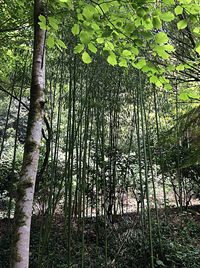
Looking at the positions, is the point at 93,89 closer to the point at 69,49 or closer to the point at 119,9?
the point at 69,49

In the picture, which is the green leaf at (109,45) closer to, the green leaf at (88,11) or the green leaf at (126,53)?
the green leaf at (126,53)

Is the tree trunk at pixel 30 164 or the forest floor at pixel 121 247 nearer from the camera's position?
the tree trunk at pixel 30 164

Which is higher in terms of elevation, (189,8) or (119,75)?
(119,75)

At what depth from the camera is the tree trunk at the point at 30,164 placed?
109 cm

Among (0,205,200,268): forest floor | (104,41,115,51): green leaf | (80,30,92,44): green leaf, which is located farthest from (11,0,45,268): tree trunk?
(0,205,200,268): forest floor

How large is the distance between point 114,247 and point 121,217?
1.04 meters

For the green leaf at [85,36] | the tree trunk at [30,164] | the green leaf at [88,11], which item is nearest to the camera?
the tree trunk at [30,164]

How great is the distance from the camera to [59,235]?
4.14 metres

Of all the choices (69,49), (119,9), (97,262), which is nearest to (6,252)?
(97,262)

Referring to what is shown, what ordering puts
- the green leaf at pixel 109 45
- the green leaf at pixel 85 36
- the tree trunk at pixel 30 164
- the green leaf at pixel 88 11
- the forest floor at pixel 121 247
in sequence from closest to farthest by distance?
the tree trunk at pixel 30 164 < the green leaf at pixel 88 11 < the green leaf at pixel 85 36 < the green leaf at pixel 109 45 < the forest floor at pixel 121 247

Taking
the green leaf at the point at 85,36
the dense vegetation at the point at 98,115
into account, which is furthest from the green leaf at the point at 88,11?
the green leaf at the point at 85,36

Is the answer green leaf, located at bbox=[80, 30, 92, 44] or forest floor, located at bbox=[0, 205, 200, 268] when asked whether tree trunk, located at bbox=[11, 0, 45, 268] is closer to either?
green leaf, located at bbox=[80, 30, 92, 44]

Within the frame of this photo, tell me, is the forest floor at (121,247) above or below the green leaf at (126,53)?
below

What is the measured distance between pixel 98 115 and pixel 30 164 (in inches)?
72.5
